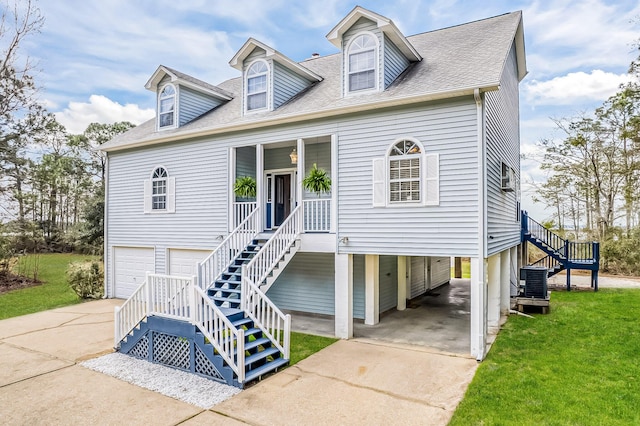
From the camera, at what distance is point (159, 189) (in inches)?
494

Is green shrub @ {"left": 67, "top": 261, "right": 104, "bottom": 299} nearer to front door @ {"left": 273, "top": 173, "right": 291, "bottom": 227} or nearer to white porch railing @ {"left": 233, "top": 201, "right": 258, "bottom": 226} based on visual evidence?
white porch railing @ {"left": 233, "top": 201, "right": 258, "bottom": 226}

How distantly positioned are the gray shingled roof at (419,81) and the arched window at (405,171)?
983mm

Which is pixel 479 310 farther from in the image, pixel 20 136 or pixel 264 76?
pixel 20 136

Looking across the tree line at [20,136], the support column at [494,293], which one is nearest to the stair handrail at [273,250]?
the support column at [494,293]

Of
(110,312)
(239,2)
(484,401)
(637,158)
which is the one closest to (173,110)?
(239,2)

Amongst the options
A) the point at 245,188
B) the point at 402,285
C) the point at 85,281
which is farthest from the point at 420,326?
the point at 85,281

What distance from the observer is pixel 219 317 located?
638 cm

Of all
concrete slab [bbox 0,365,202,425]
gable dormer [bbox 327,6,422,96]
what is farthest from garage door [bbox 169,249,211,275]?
gable dormer [bbox 327,6,422,96]

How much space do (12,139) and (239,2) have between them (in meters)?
15.0

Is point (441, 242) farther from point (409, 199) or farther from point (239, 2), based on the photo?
point (239, 2)

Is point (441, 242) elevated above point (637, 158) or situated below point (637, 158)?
below

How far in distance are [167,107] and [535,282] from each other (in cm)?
1285

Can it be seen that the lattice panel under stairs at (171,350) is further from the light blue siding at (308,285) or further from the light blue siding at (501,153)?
the light blue siding at (501,153)

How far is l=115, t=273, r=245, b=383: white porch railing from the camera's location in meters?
6.20
